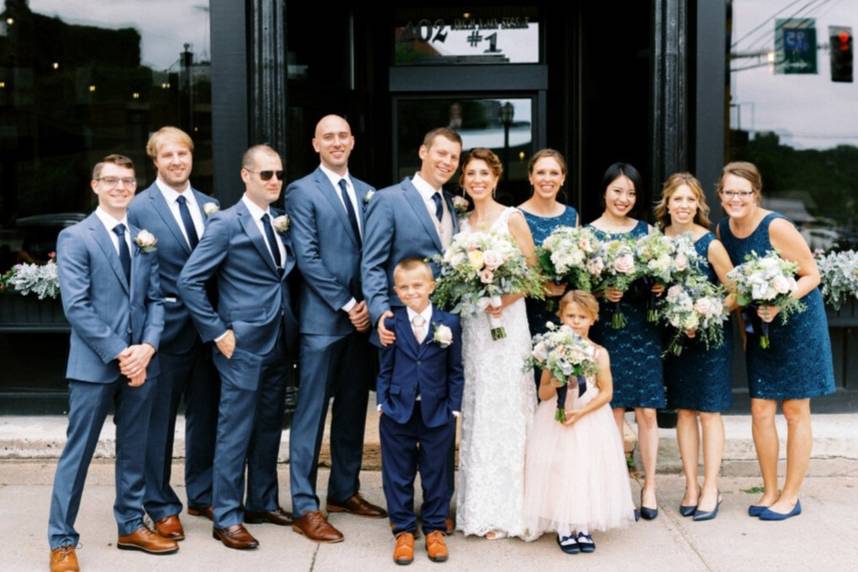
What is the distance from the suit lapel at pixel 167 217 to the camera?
5.17 metres

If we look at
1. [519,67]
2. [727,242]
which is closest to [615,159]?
[519,67]

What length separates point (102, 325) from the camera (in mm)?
4688

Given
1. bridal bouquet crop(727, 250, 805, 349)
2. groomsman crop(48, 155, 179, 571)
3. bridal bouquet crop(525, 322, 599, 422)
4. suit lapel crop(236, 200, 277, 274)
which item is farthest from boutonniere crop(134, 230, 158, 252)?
bridal bouquet crop(727, 250, 805, 349)

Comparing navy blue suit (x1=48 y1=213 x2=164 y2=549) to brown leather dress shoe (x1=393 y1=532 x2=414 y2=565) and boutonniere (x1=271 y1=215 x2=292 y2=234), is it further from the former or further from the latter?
brown leather dress shoe (x1=393 y1=532 x2=414 y2=565)

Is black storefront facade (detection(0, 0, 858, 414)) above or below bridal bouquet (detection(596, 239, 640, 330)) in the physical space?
above

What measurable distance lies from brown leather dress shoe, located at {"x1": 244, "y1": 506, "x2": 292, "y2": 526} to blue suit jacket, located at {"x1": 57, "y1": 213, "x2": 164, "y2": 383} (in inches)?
43.8

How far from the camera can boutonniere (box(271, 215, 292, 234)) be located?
5199mm

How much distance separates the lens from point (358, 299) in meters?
5.47

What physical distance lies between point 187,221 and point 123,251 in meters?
0.48

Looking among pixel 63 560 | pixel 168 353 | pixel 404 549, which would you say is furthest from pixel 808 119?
pixel 63 560

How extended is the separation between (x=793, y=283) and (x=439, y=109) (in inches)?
158

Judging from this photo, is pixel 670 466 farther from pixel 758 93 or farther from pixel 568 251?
pixel 758 93

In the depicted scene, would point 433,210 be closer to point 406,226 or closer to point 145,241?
point 406,226

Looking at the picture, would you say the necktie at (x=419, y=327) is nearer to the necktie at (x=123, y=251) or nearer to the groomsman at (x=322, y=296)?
the groomsman at (x=322, y=296)
